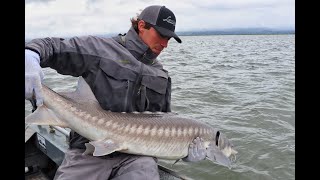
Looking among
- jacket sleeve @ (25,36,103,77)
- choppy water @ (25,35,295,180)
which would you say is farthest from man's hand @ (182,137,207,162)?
choppy water @ (25,35,295,180)

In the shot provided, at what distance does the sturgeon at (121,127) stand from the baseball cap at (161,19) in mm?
765

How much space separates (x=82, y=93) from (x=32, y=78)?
592 millimetres

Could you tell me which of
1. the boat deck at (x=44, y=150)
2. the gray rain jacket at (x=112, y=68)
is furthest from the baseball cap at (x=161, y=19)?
the boat deck at (x=44, y=150)

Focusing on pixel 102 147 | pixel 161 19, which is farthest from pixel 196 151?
pixel 161 19

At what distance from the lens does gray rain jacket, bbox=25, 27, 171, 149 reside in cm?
348

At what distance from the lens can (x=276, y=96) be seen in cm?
1278

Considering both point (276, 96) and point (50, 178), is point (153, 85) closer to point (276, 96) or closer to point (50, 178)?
point (50, 178)

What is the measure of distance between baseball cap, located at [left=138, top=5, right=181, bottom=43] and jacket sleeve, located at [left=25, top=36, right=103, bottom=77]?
0.53 meters

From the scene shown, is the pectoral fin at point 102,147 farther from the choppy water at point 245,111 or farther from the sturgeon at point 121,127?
the choppy water at point 245,111

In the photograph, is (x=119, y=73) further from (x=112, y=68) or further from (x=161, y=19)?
(x=161, y=19)

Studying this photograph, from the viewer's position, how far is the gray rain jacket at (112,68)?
3484mm

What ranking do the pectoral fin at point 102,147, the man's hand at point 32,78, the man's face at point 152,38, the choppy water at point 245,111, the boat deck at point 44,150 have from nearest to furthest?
the man's hand at point 32,78 → the pectoral fin at point 102,147 → the man's face at point 152,38 → the boat deck at point 44,150 → the choppy water at point 245,111
